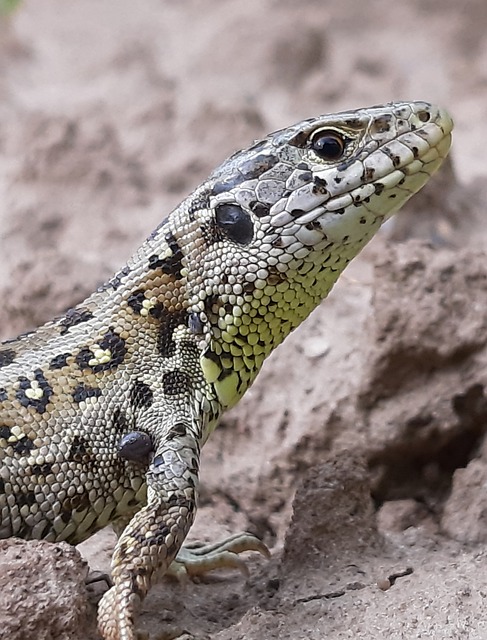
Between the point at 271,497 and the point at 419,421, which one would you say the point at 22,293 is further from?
the point at 419,421

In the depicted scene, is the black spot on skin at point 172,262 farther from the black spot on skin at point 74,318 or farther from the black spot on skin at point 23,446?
the black spot on skin at point 23,446

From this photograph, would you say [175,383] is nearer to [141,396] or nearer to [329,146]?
[141,396]

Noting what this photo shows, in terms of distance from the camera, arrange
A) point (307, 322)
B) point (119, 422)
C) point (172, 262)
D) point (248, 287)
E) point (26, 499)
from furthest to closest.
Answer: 1. point (307, 322)
2. point (172, 262)
3. point (248, 287)
4. point (119, 422)
5. point (26, 499)

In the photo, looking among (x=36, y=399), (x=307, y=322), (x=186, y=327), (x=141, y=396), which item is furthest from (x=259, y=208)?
(x=307, y=322)

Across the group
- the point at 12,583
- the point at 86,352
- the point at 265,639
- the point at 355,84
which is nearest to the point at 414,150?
the point at 86,352

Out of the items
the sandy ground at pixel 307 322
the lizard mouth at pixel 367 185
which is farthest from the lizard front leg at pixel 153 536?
the lizard mouth at pixel 367 185

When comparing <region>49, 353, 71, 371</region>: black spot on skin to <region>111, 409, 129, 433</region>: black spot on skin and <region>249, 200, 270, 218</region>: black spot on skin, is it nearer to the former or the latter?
<region>111, 409, 129, 433</region>: black spot on skin
